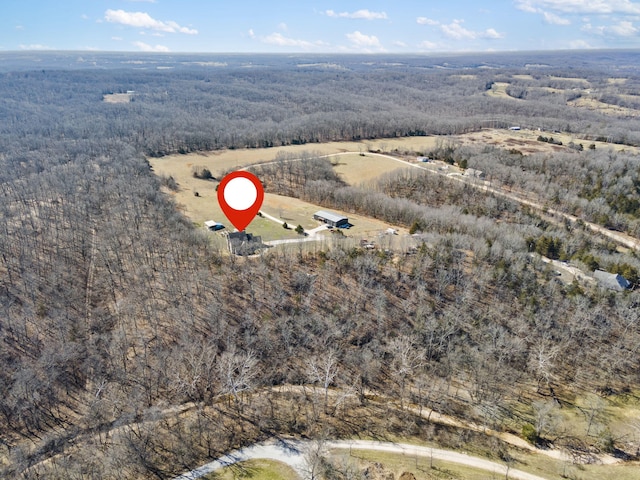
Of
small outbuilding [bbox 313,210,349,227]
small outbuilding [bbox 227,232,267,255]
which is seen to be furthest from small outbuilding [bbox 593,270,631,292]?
small outbuilding [bbox 227,232,267,255]

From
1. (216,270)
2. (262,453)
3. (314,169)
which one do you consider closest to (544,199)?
(314,169)

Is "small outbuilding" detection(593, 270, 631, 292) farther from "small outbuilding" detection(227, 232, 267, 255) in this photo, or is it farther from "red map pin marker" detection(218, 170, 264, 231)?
"red map pin marker" detection(218, 170, 264, 231)

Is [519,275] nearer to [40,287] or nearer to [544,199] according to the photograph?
[544,199]

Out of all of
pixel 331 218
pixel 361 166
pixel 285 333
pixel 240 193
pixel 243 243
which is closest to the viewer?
pixel 240 193

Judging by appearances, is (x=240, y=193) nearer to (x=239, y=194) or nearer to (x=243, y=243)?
(x=239, y=194)

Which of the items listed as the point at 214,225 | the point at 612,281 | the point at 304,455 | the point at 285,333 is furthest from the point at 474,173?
the point at 304,455

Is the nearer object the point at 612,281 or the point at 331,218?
the point at 612,281
